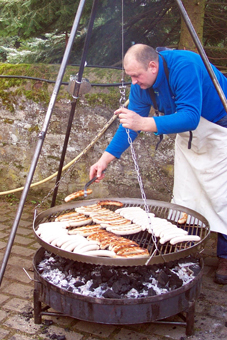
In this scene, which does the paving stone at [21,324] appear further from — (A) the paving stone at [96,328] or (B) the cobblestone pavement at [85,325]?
(A) the paving stone at [96,328]

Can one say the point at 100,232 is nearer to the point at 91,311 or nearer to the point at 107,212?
the point at 107,212

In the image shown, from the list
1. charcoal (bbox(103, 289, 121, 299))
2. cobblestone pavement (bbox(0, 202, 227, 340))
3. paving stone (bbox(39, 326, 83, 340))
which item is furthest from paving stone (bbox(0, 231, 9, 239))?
charcoal (bbox(103, 289, 121, 299))

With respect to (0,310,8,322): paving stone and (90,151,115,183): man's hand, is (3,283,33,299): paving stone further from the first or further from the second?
(90,151,115,183): man's hand

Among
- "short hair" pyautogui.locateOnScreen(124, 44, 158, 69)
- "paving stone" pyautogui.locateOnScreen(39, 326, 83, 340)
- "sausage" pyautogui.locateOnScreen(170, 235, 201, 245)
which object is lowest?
"paving stone" pyautogui.locateOnScreen(39, 326, 83, 340)

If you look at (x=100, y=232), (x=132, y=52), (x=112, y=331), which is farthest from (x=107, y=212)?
(x=132, y=52)

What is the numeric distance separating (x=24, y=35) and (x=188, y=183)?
3662 millimetres

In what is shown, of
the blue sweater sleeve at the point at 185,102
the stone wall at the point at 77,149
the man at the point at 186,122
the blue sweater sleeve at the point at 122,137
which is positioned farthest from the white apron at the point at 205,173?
the stone wall at the point at 77,149

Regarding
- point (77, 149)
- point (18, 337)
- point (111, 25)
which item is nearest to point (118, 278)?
point (18, 337)

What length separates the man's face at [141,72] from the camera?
2.67m

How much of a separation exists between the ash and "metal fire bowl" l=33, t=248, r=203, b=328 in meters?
0.09

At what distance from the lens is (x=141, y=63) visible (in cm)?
267

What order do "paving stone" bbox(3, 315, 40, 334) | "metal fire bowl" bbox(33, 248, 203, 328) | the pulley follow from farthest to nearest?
1. the pulley
2. "paving stone" bbox(3, 315, 40, 334)
3. "metal fire bowl" bbox(33, 248, 203, 328)

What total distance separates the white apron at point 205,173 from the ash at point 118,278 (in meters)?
0.62

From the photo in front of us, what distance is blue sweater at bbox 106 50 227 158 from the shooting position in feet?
8.40
